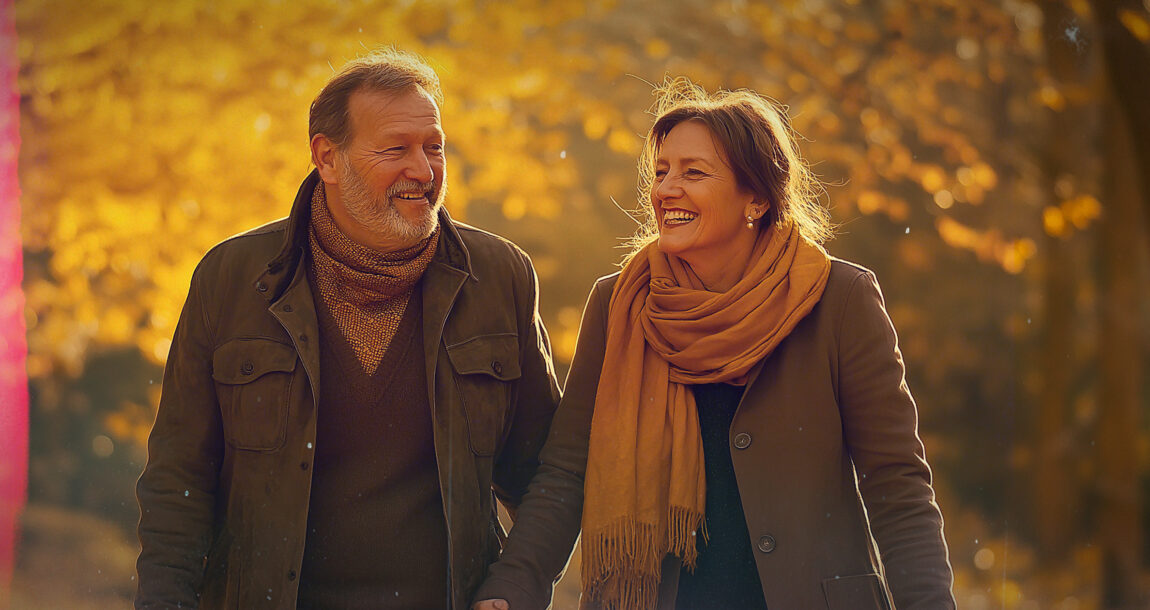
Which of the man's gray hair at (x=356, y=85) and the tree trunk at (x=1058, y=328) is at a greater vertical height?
the man's gray hair at (x=356, y=85)

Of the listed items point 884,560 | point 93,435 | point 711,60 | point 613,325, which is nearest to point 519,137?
point 711,60

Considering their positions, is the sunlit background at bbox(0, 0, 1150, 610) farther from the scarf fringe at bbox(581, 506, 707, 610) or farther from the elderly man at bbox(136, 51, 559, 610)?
the scarf fringe at bbox(581, 506, 707, 610)

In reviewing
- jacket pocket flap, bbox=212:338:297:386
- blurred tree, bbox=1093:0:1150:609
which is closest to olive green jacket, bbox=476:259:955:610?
jacket pocket flap, bbox=212:338:297:386

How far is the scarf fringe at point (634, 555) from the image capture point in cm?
271

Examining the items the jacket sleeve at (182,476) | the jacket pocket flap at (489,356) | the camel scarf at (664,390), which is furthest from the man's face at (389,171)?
the camel scarf at (664,390)

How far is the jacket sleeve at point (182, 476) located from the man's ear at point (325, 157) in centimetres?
44

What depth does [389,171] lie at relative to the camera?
286 centimetres

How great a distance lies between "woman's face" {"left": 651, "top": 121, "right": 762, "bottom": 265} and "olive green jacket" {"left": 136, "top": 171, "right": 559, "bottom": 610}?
1.89 ft

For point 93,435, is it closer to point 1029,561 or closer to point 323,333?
point 323,333

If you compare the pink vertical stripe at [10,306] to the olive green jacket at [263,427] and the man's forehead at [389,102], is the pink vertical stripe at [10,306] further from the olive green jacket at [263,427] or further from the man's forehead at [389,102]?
the man's forehead at [389,102]

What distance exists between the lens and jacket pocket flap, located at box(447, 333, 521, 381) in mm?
2904

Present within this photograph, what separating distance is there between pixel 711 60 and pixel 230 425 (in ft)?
14.3

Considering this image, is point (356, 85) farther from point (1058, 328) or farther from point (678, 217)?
point (1058, 328)

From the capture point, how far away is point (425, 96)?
115 inches
